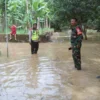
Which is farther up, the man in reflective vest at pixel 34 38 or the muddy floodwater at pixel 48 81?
the man in reflective vest at pixel 34 38

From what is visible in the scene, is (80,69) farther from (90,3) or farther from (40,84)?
(90,3)

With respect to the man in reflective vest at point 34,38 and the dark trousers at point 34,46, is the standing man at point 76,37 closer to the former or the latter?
the man in reflective vest at point 34,38

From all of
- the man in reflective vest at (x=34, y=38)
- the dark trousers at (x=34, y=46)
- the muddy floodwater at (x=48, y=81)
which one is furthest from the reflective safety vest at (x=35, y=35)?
the muddy floodwater at (x=48, y=81)

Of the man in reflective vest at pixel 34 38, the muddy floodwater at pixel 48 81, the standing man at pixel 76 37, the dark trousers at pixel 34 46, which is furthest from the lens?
the dark trousers at pixel 34 46

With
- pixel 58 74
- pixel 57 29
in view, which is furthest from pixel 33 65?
pixel 57 29

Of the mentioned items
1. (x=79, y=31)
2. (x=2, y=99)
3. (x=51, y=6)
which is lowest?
(x=2, y=99)

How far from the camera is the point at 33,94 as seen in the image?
20.3 ft

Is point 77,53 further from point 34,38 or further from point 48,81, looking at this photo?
point 34,38

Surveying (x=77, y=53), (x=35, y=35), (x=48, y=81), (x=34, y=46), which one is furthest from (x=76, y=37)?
(x=34, y=46)

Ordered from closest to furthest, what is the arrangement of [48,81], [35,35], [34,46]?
[48,81] → [35,35] → [34,46]

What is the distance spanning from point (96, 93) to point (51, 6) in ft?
58.3

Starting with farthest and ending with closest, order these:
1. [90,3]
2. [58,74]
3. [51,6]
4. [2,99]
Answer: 1. [51,6]
2. [90,3]
3. [58,74]
4. [2,99]

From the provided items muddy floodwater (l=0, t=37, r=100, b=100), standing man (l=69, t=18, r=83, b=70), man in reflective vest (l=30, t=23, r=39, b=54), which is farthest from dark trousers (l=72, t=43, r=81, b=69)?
man in reflective vest (l=30, t=23, r=39, b=54)

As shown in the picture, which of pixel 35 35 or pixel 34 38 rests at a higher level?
pixel 35 35
